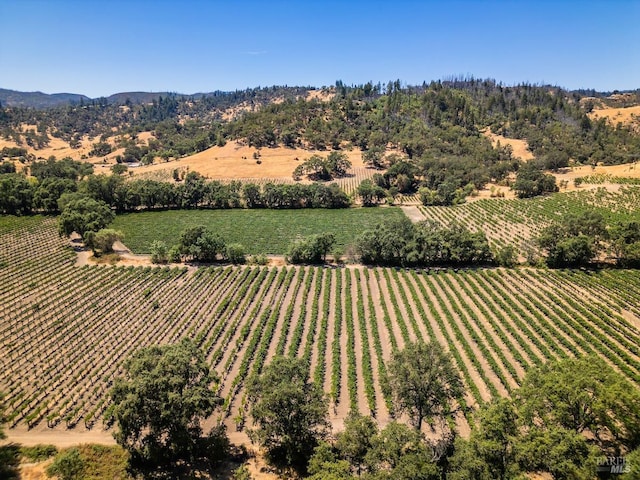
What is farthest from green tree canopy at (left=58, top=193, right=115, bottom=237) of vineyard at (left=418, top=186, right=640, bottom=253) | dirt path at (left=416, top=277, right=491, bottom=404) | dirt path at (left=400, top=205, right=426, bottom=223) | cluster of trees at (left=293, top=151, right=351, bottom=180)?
vineyard at (left=418, top=186, right=640, bottom=253)

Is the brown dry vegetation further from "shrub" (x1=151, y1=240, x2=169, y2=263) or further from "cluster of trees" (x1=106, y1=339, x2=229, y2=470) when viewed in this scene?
"cluster of trees" (x1=106, y1=339, x2=229, y2=470)

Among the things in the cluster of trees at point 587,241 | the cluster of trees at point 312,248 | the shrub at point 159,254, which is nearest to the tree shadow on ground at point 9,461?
the shrub at point 159,254

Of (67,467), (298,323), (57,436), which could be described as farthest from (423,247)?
(67,467)

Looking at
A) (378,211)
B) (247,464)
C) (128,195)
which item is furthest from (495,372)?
(128,195)

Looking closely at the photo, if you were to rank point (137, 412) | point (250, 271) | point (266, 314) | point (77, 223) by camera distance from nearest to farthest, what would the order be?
point (137, 412) < point (266, 314) < point (250, 271) < point (77, 223)

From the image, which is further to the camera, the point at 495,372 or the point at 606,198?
the point at 606,198

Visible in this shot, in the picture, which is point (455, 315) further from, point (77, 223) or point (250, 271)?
point (77, 223)
